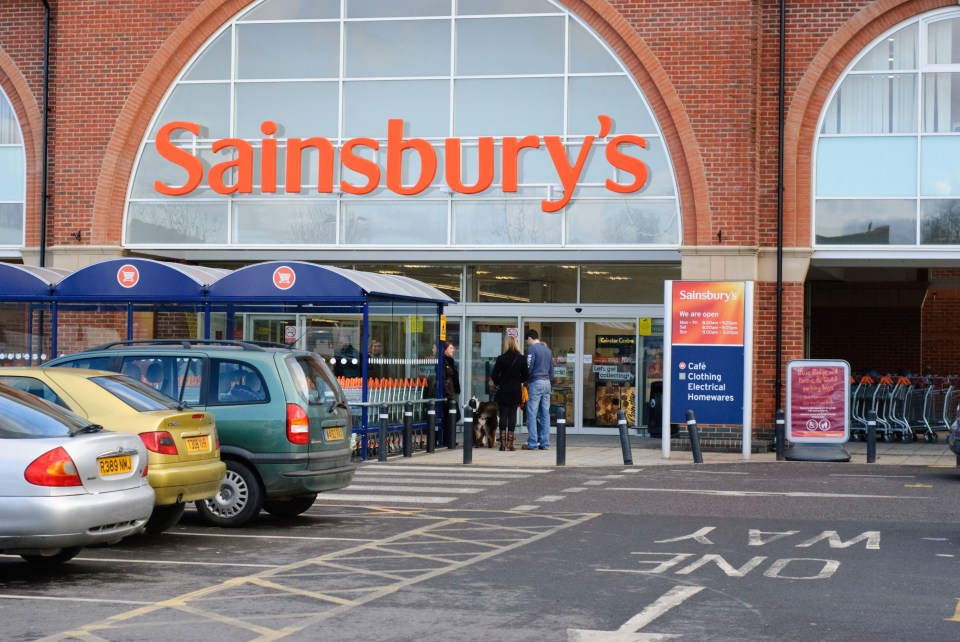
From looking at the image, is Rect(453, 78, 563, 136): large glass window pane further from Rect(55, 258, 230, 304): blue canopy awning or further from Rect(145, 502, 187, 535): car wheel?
Rect(145, 502, 187, 535): car wheel

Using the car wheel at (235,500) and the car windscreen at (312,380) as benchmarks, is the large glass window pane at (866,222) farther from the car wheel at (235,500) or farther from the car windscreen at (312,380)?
the car wheel at (235,500)

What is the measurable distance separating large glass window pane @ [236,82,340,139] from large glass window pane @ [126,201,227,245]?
160cm

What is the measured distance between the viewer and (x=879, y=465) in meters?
19.2

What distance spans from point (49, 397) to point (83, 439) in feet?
6.05

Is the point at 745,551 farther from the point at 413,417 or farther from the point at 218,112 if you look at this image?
the point at 218,112

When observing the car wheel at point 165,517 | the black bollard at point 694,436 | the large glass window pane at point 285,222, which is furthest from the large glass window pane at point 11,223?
the car wheel at point 165,517

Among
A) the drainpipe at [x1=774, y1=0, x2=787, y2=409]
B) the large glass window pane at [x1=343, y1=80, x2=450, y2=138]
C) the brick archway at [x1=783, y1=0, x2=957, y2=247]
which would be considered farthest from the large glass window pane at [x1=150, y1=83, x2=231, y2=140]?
the brick archway at [x1=783, y1=0, x2=957, y2=247]

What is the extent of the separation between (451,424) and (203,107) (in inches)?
295

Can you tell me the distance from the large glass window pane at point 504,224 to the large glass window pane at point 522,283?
1.65 metres

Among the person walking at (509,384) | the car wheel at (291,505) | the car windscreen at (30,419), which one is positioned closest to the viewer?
the car windscreen at (30,419)

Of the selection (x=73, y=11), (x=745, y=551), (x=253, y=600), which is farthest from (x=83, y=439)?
(x=73, y=11)

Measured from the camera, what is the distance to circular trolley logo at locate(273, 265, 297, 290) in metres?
19.3

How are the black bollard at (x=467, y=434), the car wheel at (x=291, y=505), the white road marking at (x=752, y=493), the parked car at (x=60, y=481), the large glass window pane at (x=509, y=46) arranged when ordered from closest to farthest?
1. the parked car at (x=60, y=481)
2. the car wheel at (x=291, y=505)
3. the white road marking at (x=752, y=493)
4. the black bollard at (x=467, y=434)
5. the large glass window pane at (x=509, y=46)

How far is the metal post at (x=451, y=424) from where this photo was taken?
68.5ft
